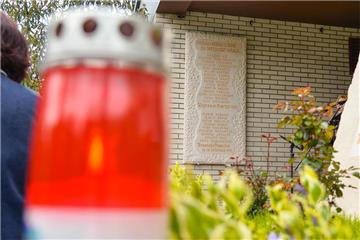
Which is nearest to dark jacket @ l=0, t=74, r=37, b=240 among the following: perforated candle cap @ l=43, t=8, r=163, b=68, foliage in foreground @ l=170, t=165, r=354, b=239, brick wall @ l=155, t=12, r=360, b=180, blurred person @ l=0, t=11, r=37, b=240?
blurred person @ l=0, t=11, r=37, b=240

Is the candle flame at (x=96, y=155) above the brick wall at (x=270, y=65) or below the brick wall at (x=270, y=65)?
below

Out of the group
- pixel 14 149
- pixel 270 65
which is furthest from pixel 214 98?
pixel 14 149

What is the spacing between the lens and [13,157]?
1429 mm

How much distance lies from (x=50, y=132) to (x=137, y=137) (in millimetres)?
74

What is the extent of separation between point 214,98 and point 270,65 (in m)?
0.93

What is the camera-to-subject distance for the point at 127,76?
19.8 inches

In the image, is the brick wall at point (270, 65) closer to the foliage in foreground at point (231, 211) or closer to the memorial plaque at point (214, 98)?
the memorial plaque at point (214, 98)

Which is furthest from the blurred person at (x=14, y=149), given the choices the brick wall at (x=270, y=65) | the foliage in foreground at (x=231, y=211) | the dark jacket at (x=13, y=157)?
the brick wall at (x=270, y=65)

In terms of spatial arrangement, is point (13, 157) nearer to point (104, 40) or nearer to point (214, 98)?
point (104, 40)

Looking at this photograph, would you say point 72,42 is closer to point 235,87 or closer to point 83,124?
point 83,124

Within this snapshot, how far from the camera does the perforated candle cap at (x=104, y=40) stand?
0.50 metres

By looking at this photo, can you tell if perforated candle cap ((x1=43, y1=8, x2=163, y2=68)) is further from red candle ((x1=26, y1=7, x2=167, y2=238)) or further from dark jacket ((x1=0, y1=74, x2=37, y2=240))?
dark jacket ((x1=0, y1=74, x2=37, y2=240))

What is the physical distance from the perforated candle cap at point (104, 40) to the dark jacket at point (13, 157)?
96cm

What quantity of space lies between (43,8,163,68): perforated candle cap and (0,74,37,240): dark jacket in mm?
958
